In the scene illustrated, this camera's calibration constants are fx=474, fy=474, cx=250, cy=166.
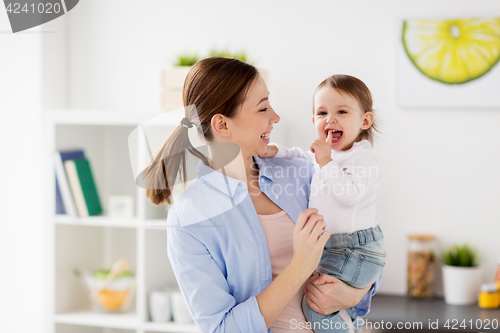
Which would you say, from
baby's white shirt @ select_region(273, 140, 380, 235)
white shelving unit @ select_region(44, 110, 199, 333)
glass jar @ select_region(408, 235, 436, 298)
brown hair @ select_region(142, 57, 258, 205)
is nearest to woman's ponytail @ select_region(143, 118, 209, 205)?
brown hair @ select_region(142, 57, 258, 205)

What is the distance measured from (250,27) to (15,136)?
1154mm

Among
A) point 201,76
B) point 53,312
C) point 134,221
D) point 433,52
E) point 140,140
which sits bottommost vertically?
point 53,312

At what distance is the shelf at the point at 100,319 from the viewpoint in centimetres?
196

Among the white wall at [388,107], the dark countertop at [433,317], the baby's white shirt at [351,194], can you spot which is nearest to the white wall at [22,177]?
the white wall at [388,107]

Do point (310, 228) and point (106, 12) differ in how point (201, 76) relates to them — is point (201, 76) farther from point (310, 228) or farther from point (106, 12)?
point (106, 12)

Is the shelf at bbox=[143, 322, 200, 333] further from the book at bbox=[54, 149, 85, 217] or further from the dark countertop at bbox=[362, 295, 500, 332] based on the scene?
the dark countertop at bbox=[362, 295, 500, 332]

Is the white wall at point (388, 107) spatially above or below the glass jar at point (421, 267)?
above

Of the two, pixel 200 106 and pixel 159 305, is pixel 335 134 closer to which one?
pixel 200 106

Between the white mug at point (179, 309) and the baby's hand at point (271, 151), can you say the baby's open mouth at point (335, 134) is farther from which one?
the white mug at point (179, 309)

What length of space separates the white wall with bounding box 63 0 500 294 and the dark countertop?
0.59ft

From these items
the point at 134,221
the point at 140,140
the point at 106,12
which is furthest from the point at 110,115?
the point at 106,12

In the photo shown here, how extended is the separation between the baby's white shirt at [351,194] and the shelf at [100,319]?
1.27 meters

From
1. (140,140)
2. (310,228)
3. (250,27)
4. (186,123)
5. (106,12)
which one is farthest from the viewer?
(106,12)

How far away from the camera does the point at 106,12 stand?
229 cm
